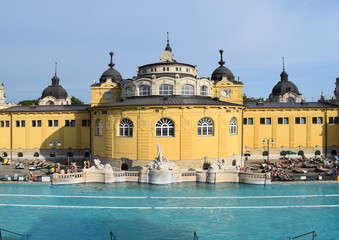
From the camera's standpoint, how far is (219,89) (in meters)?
50.3

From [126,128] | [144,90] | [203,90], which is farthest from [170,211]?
[203,90]

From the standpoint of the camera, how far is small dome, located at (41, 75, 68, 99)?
7806cm

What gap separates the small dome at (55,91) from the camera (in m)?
78.1

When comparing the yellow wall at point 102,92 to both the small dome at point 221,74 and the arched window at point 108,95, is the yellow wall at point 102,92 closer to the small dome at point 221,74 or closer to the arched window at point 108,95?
the arched window at point 108,95

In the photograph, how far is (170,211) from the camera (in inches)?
896

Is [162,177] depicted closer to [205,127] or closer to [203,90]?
[205,127]

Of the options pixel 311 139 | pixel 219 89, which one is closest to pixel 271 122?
pixel 311 139

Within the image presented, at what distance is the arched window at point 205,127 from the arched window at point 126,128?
943 cm

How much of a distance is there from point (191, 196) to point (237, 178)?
26.6 feet

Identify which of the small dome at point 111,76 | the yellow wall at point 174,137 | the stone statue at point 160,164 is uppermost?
the small dome at point 111,76

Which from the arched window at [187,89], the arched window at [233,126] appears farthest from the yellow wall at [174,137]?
the arched window at [187,89]

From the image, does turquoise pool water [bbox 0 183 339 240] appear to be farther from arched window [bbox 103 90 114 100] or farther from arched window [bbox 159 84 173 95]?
arched window [bbox 103 90 114 100]

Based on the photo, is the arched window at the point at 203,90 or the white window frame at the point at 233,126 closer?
the white window frame at the point at 233,126

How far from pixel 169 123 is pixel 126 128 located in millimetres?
6151
